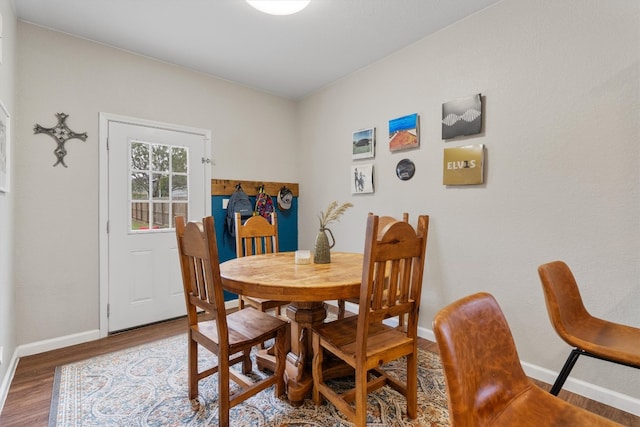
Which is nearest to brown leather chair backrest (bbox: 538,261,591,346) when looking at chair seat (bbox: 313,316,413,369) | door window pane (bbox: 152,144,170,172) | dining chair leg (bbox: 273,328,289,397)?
chair seat (bbox: 313,316,413,369)

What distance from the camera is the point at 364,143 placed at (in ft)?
10.3

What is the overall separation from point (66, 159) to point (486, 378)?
3163 millimetres

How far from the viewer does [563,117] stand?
1.90 metres

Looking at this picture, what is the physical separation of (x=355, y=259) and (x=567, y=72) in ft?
5.71

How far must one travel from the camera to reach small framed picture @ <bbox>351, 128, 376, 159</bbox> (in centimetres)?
307

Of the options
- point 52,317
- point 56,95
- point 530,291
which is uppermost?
point 56,95

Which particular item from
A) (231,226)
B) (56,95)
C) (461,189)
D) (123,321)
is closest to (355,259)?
(461,189)

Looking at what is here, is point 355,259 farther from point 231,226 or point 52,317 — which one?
point 52,317

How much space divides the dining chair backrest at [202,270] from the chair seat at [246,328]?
92mm

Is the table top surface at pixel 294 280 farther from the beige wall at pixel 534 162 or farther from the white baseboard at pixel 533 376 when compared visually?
the beige wall at pixel 534 162

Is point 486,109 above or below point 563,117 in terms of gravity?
above

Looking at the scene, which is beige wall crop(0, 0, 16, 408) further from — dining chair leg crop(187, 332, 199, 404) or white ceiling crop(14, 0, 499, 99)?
dining chair leg crop(187, 332, 199, 404)

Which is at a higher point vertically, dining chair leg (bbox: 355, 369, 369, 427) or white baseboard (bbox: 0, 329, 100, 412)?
dining chair leg (bbox: 355, 369, 369, 427)

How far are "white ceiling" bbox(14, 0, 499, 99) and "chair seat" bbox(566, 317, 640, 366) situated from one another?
2122 millimetres
